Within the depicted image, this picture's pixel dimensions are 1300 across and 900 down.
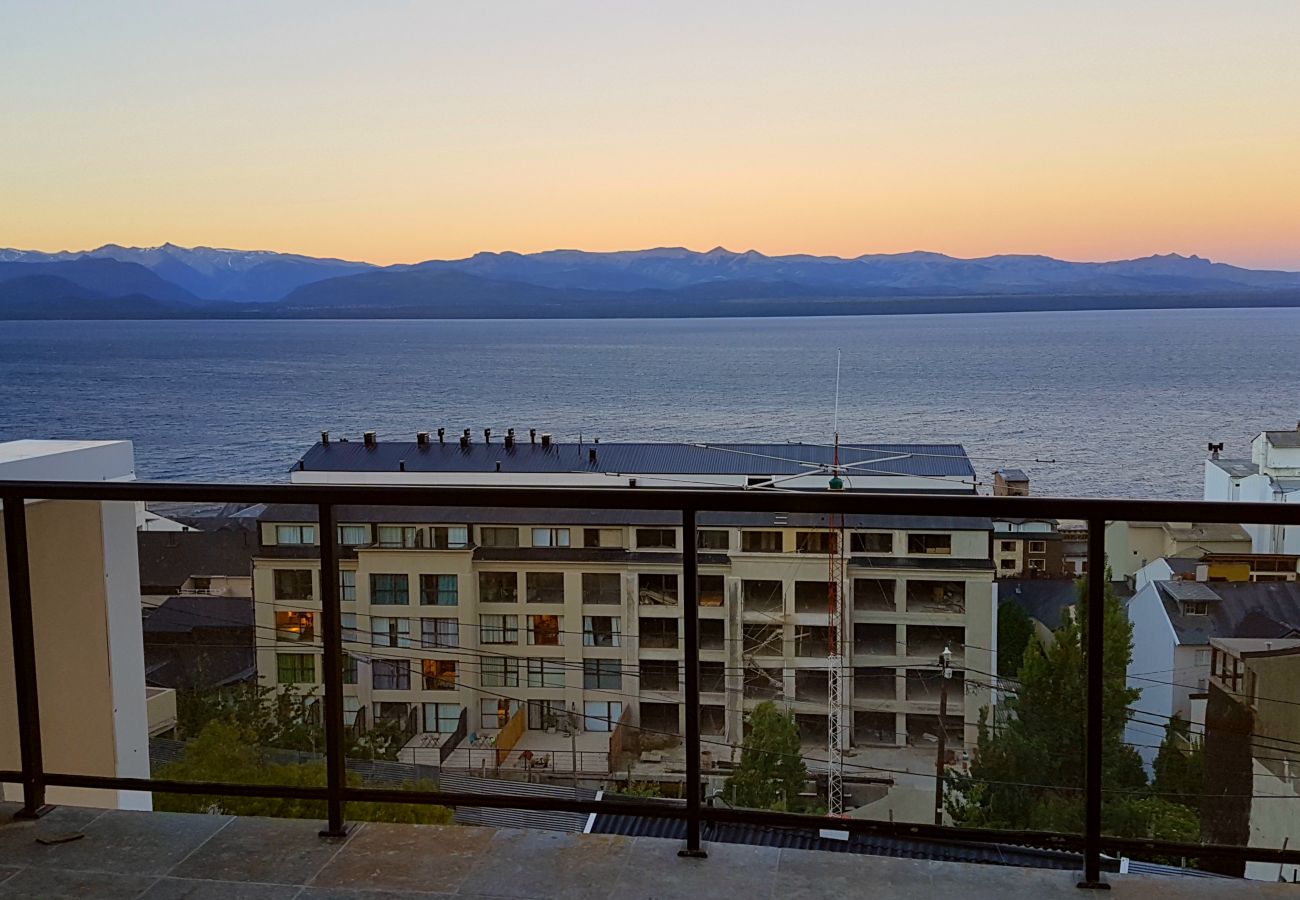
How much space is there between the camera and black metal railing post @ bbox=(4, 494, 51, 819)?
272 centimetres

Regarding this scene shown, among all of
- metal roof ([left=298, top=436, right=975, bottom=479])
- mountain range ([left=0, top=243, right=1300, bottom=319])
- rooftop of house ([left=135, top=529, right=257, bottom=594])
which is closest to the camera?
rooftop of house ([left=135, top=529, right=257, bottom=594])

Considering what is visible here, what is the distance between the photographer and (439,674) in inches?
106

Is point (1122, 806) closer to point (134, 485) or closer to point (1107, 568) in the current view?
point (1107, 568)

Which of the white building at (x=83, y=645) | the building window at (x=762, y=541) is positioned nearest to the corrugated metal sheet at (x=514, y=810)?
the building window at (x=762, y=541)

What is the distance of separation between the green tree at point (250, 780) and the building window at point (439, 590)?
48 centimetres

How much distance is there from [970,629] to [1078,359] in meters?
98.2

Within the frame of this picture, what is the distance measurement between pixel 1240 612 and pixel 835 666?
3.24ft

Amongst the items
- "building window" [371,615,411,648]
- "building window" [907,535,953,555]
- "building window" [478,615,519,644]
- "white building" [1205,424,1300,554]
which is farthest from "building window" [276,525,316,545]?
"white building" [1205,424,1300,554]

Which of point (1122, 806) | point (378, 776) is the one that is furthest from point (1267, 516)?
point (378, 776)

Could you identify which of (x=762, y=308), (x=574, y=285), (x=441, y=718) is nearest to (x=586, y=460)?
(x=441, y=718)

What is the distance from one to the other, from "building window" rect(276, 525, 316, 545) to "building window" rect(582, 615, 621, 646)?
70 centimetres

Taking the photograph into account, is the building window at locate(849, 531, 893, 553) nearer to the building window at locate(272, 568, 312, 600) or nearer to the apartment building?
the apartment building

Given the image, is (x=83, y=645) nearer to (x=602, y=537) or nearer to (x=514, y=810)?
(x=514, y=810)

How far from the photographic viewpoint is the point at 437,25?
25.1m
